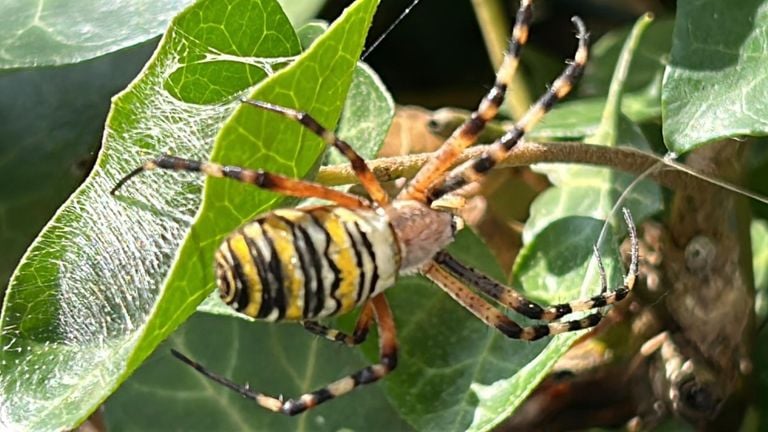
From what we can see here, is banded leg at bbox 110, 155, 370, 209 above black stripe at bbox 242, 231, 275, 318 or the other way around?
above

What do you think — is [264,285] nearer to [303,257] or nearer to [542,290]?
[303,257]

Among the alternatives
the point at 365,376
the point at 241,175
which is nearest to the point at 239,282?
the point at 241,175

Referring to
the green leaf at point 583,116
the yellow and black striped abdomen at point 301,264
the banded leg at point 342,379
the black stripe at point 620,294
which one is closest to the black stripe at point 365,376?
the banded leg at point 342,379

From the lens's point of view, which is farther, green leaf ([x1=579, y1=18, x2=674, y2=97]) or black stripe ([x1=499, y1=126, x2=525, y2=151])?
green leaf ([x1=579, y1=18, x2=674, y2=97])

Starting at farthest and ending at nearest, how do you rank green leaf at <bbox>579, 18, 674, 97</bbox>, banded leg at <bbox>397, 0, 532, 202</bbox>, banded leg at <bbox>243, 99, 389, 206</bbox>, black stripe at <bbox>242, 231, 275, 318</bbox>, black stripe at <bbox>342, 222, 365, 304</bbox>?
green leaf at <bbox>579, 18, 674, 97</bbox>, banded leg at <bbox>397, 0, 532, 202</bbox>, black stripe at <bbox>342, 222, 365, 304</bbox>, black stripe at <bbox>242, 231, 275, 318</bbox>, banded leg at <bbox>243, 99, 389, 206</bbox>

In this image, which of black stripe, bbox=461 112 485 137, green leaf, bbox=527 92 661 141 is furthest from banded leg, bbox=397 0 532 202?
green leaf, bbox=527 92 661 141

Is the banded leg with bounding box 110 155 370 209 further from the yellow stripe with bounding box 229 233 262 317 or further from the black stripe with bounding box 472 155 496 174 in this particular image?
the black stripe with bounding box 472 155 496 174

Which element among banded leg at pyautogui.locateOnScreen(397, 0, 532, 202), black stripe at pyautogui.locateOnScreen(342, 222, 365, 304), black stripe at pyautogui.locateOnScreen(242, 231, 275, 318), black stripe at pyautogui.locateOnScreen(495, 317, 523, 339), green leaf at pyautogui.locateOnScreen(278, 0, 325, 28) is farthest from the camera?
green leaf at pyautogui.locateOnScreen(278, 0, 325, 28)

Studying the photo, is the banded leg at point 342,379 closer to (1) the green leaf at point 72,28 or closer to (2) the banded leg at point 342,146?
(2) the banded leg at point 342,146
